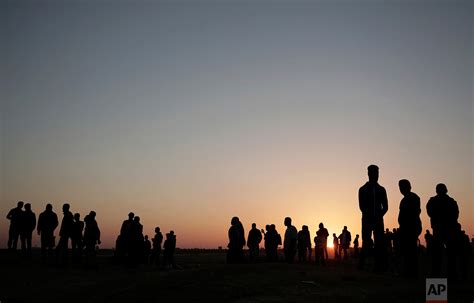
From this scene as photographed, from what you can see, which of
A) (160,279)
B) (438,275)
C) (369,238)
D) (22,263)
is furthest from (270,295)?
(22,263)

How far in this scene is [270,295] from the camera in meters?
7.83

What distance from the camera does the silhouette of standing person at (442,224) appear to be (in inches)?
449

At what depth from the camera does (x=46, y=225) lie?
1938cm

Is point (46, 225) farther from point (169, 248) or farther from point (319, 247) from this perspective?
point (319, 247)

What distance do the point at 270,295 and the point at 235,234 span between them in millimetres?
10351

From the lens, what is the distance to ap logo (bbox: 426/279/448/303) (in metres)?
7.61

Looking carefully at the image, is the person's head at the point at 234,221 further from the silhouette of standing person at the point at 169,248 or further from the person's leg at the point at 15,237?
the person's leg at the point at 15,237

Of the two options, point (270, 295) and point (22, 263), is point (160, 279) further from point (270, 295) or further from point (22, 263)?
point (22, 263)

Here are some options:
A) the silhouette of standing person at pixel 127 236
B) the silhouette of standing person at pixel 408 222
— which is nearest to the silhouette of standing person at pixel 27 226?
the silhouette of standing person at pixel 127 236

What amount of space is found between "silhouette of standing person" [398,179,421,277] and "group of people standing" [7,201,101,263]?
13.6m

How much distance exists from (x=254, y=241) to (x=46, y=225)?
953 cm

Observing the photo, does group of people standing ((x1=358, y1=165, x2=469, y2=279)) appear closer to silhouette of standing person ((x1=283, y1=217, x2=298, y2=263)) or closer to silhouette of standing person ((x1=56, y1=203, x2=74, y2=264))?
silhouette of standing person ((x1=283, y1=217, x2=298, y2=263))

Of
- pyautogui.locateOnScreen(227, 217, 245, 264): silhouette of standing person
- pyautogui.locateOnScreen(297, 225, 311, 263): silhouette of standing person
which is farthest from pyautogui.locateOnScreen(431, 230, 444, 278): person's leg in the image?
pyautogui.locateOnScreen(297, 225, 311, 263): silhouette of standing person

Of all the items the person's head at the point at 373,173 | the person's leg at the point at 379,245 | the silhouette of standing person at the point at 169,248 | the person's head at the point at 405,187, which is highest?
the person's head at the point at 373,173
